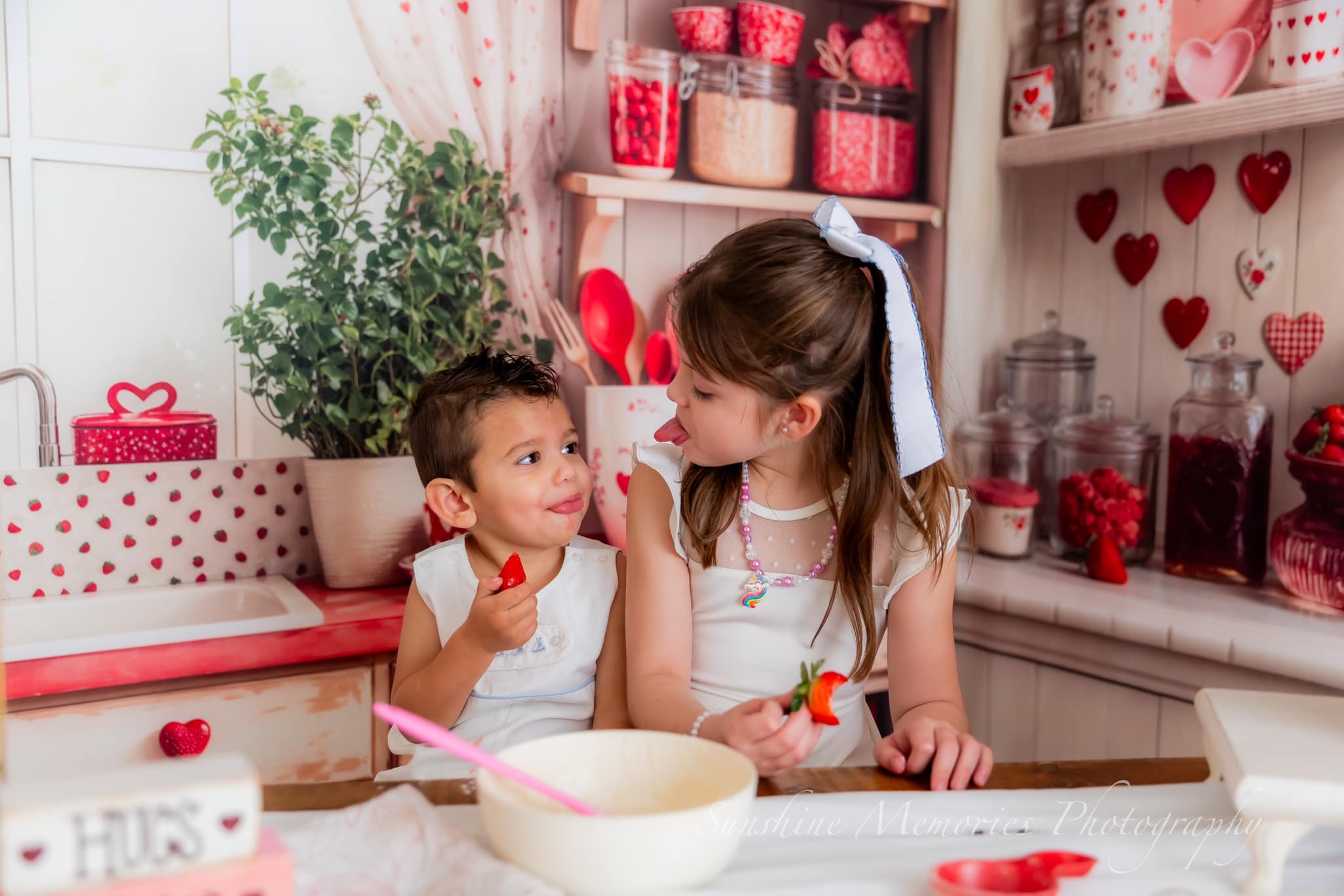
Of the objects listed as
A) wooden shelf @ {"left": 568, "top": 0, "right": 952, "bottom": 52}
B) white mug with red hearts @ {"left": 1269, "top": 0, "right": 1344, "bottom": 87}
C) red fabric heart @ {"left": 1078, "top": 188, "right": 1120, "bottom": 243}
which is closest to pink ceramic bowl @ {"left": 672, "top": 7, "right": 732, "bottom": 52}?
wooden shelf @ {"left": 568, "top": 0, "right": 952, "bottom": 52}

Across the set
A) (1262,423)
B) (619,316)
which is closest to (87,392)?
(619,316)

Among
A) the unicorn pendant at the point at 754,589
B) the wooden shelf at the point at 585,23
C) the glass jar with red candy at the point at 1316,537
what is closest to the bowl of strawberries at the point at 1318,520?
the glass jar with red candy at the point at 1316,537

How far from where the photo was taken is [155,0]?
4.97 feet

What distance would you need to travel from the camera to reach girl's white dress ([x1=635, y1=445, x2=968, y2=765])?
4.00 feet

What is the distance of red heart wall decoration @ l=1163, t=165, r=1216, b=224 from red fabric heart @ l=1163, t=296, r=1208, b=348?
5.7 inches

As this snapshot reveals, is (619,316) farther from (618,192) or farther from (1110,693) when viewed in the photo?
(1110,693)

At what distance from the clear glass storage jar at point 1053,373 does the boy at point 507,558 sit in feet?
3.55

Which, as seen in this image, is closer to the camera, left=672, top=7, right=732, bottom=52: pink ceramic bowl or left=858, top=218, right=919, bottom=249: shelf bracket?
left=672, top=7, right=732, bottom=52: pink ceramic bowl

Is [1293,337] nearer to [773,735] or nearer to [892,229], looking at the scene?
[892,229]

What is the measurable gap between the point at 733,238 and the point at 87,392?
38.8 inches

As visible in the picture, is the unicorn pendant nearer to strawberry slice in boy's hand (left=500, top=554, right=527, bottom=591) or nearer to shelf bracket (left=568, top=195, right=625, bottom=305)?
strawberry slice in boy's hand (left=500, top=554, right=527, bottom=591)

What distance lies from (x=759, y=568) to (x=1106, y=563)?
0.78 meters

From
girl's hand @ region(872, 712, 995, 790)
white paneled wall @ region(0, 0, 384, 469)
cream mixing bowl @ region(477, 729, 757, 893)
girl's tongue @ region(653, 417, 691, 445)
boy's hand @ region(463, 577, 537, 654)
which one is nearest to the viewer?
cream mixing bowl @ region(477, 729, 757, 893)

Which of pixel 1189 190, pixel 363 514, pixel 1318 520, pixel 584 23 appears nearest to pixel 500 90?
pixel 584 23
